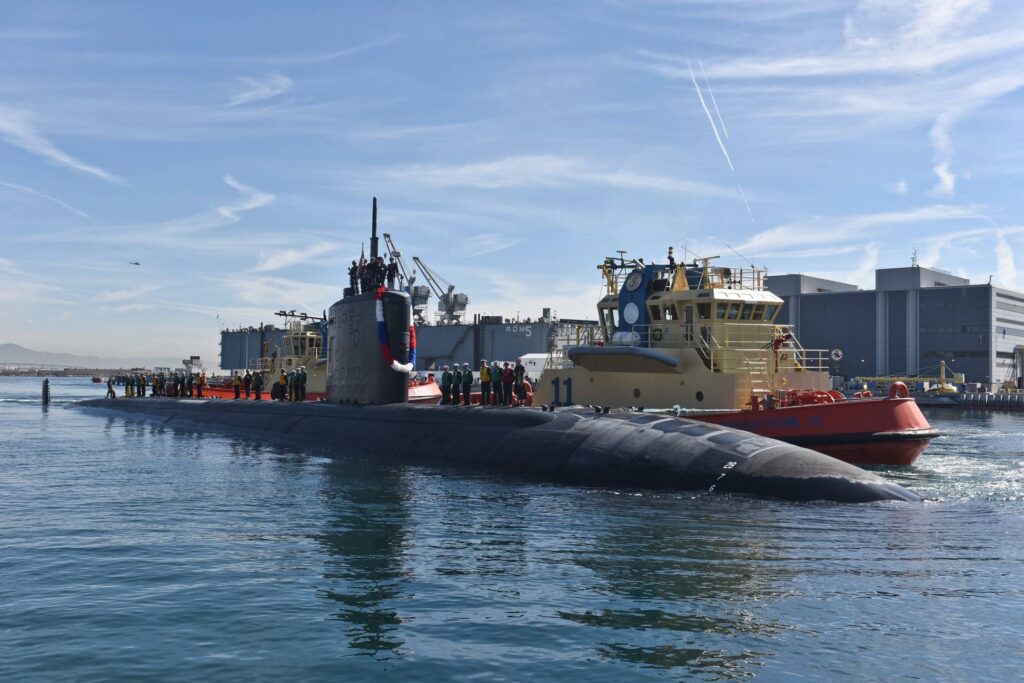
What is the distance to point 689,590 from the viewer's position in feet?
32.2

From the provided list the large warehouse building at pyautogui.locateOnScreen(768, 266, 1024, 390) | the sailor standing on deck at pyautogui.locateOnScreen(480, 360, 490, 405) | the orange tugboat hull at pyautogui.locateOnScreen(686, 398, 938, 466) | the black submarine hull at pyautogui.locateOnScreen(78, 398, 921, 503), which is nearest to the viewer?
the black submarine hull at pyautogui.locateOnScreen(78, 398, 921, 503)

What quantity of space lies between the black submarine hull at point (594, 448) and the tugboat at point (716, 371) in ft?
18.4

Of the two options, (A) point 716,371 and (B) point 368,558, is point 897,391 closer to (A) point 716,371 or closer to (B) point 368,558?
(A) point 716,371

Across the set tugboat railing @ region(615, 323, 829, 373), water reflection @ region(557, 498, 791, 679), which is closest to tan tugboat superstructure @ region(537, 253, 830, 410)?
tugboat railing @ region(615, 323, 829, 373)

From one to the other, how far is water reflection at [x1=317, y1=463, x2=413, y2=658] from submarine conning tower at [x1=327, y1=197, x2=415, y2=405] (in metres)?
6.16

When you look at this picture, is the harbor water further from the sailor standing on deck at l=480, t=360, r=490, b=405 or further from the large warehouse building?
the large warehouse building

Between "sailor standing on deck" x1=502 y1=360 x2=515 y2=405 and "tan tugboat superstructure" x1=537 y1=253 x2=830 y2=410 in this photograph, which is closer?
"sailor standing on deck" x1=502 y1=360 x2=515 y2=405

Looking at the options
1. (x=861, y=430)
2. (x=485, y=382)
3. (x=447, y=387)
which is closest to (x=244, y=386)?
(x=447, y=387)

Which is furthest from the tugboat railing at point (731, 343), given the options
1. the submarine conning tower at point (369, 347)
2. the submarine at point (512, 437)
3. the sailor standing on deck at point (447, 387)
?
the submarine conning tower at point (369, 347)

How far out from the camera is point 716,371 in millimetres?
27469

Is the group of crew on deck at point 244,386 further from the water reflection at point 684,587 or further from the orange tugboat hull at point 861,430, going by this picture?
the water reflection at point 684,587

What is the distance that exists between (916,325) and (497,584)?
79696 millimetres

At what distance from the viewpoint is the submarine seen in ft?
52.0

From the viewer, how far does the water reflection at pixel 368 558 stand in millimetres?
8508
